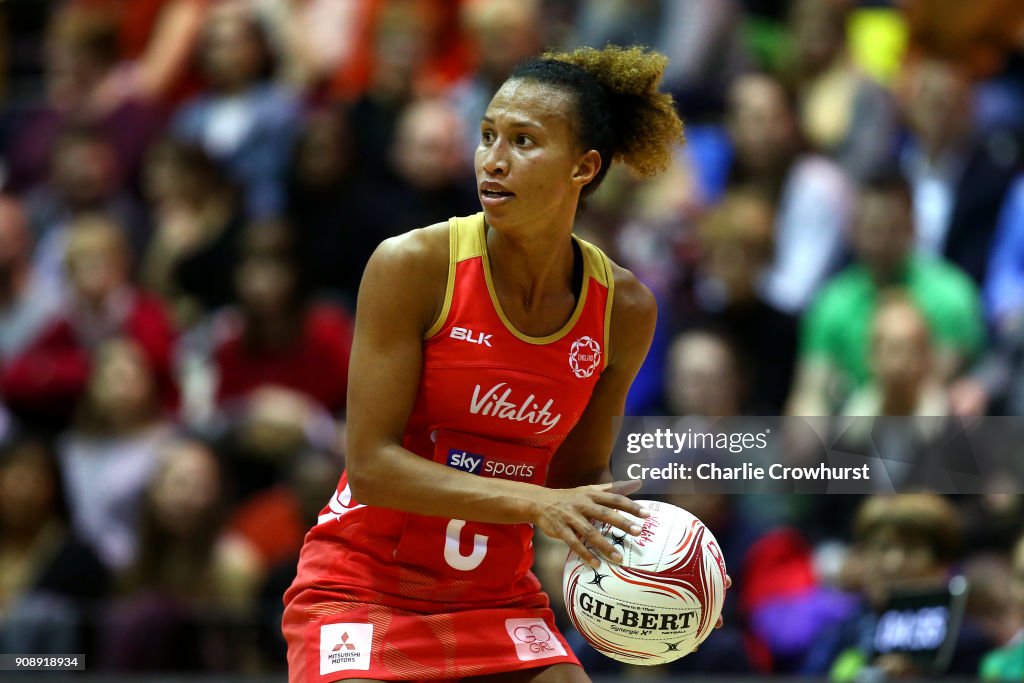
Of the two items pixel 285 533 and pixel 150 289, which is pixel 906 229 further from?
pixel 150 289

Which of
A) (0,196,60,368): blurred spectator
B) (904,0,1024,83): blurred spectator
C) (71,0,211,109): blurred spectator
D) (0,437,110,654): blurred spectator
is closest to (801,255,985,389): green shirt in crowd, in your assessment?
(904,0,1024,83): blurred spectator

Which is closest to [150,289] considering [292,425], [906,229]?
[292,425]

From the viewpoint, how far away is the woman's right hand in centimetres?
363

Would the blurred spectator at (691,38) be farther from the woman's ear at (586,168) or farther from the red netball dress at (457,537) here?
the red netball dress at (457,537)

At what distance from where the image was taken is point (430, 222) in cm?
819

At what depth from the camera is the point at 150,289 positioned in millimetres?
8984

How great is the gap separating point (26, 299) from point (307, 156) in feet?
5.92

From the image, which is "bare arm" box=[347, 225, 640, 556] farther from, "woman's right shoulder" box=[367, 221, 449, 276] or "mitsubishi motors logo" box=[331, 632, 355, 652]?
"mitsubishi motors logo" box=[331, 632, 355, 652]

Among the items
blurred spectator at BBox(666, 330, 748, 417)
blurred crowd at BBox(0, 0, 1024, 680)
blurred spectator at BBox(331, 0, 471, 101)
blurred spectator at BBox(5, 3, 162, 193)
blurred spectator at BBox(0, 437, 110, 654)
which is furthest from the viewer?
blurred spectator at BBox(5, 3, 162, 193)

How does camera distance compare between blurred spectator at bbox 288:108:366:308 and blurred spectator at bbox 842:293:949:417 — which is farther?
blurred spectator at bbox 288:108:366:308

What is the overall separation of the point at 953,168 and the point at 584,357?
429cm

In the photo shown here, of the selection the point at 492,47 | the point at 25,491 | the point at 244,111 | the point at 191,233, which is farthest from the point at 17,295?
Answer: the point at 492,47

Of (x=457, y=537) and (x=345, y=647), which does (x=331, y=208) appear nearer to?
(x=457, y=537)

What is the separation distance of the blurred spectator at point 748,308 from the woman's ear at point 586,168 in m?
3.50
